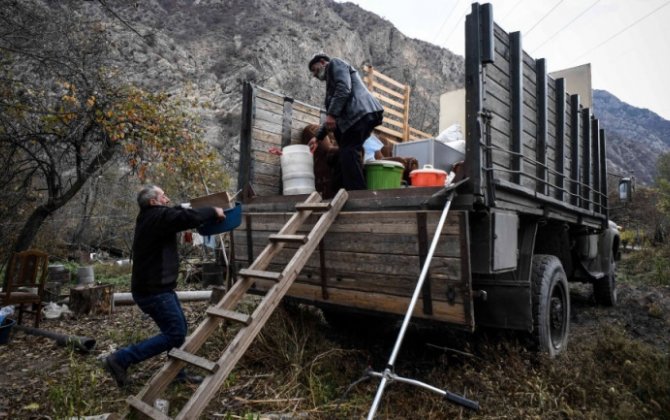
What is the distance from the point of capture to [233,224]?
3.55 meters

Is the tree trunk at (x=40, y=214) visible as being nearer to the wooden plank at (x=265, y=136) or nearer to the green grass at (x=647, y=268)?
the wooden plank at (x=265, y=136)

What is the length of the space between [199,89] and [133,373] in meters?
36.3

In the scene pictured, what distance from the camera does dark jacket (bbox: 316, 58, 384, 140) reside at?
3.91 m

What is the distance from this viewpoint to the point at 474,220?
2969mm

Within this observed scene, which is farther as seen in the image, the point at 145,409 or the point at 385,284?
the point at 385,284

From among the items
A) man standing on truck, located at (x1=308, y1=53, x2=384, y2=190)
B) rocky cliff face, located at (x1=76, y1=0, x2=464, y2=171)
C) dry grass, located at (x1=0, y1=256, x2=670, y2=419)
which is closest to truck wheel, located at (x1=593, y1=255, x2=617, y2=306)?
dry grass, located at (x1=0, y1=256, x2=670, y2=419)

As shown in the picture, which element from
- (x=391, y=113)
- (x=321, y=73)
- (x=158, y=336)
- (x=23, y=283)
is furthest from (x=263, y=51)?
(x=158, y=336)

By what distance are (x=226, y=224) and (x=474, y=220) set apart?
204 centimetres

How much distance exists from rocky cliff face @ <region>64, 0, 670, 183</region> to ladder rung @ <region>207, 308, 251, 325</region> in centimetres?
2713

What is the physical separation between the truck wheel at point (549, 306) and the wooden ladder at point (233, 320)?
5.86 ft

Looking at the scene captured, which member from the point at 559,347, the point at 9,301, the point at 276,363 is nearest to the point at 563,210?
the point at 559,347

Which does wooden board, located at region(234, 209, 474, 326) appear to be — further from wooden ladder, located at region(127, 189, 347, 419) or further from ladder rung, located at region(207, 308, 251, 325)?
ladder rung, located at region(207, 308, 251, 325)

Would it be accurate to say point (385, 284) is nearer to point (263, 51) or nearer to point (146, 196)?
point (146, 196)

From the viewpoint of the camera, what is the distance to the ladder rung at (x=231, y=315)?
2.61 metres
